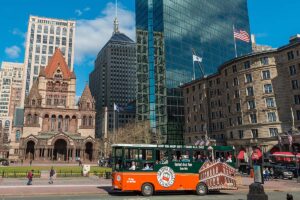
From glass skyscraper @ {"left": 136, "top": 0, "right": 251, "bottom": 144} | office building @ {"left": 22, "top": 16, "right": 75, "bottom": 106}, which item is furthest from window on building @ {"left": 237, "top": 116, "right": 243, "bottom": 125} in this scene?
office building @ {"left": 22, "top": 16, "right": 75, "bottom": 106}

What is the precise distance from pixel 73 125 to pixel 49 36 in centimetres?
9377

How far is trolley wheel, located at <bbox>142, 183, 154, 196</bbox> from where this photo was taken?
2238cm

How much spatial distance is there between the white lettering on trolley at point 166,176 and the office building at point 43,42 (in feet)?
520

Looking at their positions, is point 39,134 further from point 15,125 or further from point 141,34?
point 141,34

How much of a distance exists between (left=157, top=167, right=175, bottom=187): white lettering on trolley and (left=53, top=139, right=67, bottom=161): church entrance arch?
7591 centimetres

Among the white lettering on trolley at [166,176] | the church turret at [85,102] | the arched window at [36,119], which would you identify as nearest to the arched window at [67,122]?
the church turret at [85,102]

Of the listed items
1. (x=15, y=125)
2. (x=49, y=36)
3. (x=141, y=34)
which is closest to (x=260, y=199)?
(x=141, y=34)

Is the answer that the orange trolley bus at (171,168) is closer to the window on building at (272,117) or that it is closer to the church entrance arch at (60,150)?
the window on building at (272,117)

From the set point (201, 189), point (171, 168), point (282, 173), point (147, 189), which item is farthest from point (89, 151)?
point (201, 189)

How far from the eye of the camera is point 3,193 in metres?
22.9

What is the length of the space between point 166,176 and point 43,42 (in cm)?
16629

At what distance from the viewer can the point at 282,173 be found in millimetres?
41031

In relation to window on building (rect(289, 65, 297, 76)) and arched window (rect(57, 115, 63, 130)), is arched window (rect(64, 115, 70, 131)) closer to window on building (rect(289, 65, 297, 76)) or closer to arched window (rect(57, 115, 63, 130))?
arched window (rect(57, 115, 63, 130))

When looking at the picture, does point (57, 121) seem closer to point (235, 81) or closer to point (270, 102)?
point (235, 81)
